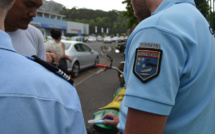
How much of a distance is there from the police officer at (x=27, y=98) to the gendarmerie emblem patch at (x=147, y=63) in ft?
1.13

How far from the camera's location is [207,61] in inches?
36.3

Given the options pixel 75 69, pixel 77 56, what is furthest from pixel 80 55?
pixel 75 69

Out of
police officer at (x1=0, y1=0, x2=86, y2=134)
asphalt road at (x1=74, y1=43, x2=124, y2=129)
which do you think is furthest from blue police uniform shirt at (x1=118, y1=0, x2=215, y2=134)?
asphalt road at (x1=74, y1=43, x2=124, y2=129)

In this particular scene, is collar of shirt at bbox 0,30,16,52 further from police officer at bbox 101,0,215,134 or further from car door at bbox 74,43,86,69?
car door at bbox 74,43,86,69

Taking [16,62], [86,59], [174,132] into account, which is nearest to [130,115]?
[174,132]

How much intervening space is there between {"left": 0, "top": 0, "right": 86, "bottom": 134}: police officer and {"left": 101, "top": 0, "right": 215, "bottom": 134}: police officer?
31 cm

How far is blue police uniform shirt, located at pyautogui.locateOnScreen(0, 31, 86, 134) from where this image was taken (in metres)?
0.59

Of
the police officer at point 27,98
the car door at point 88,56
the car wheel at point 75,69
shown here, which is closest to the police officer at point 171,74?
the police officer at point 27,98

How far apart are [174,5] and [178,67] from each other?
38 cm

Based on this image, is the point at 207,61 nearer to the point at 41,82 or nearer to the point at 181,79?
the point at 181,79

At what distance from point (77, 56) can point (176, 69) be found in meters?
8.10

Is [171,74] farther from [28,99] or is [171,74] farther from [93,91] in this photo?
[93,91]

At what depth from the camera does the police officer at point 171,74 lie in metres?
0.77

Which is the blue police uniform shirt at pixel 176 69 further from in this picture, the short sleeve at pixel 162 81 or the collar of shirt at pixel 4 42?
the collar of shirt at pixel 4 42
